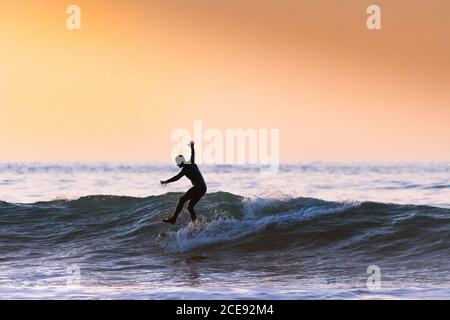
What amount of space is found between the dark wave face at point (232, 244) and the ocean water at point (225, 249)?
0.08 ft

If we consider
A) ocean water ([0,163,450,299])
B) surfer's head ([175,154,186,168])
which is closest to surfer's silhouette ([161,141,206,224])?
surfer's head ([175,154,186,168])

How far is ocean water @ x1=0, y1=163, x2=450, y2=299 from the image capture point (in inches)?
499

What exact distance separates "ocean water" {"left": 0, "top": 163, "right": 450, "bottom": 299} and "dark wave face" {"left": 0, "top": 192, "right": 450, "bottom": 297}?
24 millimetres

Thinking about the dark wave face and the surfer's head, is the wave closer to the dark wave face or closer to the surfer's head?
the dark wave face

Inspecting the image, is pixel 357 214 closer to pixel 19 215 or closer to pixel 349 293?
pixel 349 293

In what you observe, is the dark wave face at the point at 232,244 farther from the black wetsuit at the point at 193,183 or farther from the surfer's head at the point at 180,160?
the surfer's head at the point at 180,160

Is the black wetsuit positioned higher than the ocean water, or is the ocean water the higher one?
the black wetsuit

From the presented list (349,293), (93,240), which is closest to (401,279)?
(349,293)

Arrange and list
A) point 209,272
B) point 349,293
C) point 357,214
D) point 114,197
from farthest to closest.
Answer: point 114,197
point 357,214
point 209,272
point 349,293

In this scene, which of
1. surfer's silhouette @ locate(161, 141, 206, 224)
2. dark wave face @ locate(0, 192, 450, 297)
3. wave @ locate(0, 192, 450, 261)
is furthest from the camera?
surfer's silhouette @ locate(161, 141, 206, 224)

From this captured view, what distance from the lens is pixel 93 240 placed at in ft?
65.9

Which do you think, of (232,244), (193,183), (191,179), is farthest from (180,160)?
(232,244)

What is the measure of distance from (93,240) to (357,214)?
6972 millimetres
